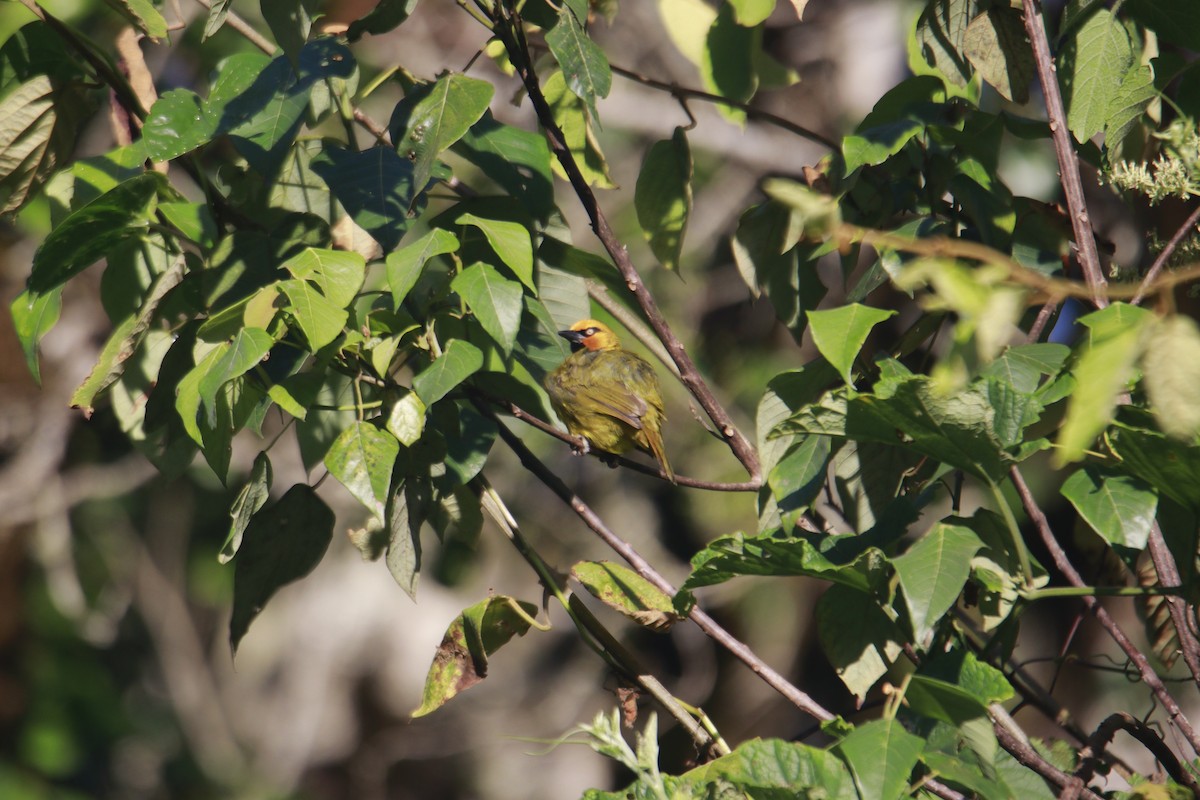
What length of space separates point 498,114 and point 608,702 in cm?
315

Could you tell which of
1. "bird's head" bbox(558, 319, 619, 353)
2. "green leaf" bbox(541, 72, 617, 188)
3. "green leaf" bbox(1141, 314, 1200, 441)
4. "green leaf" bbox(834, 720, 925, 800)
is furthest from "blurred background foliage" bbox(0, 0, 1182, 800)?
"green leaf" bbox(1141, 314, 1200, 441)

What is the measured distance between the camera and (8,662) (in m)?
6.11

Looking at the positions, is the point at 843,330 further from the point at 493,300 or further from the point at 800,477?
the point at 493,300

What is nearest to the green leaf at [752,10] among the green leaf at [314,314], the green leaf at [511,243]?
the green leaf at [511,243]

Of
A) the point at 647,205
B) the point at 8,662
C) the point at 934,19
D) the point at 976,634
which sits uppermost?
the point at 934,19

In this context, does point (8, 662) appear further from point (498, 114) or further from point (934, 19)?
point (934, 19)

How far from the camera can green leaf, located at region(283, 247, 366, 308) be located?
1.71 meters

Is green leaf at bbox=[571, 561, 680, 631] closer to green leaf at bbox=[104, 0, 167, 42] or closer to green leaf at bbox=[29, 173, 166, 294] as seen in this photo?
green leaf at bbox=[29, 173, 166, 294]

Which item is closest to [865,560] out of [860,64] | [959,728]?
[959,728]

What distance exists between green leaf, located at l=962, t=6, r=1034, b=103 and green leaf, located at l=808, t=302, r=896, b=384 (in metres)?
0.72

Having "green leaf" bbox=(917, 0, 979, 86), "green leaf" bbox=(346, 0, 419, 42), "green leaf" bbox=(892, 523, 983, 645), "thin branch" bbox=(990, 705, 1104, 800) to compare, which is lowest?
"thin branch" bbox=(990, 705, 1104, 800)

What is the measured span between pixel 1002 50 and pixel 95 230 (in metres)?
1.63

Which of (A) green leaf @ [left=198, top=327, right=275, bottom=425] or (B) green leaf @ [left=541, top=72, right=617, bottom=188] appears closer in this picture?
(A) green leaf @ [left=198, top=327, right=275, bottom=425]

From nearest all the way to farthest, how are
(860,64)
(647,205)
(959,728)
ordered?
(959,728) → (647,205) → (860,64)
